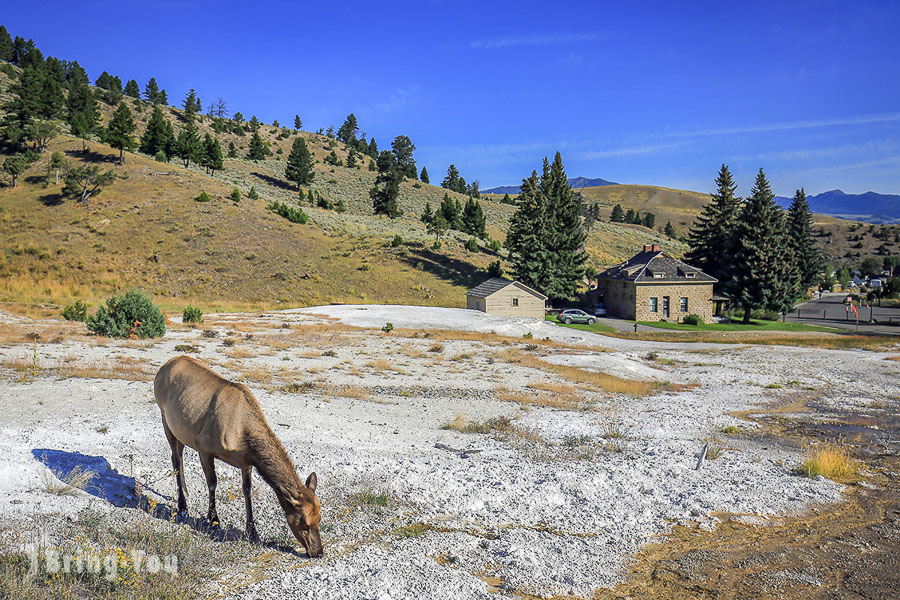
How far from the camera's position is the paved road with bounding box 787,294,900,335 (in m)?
57.0

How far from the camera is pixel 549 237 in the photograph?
66.1m

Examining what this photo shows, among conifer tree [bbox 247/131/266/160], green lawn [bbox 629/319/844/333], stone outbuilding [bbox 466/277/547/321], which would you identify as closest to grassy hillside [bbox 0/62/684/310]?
stone outbuilding [bbox 466/277/547/321]

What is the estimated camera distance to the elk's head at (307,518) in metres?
6.97

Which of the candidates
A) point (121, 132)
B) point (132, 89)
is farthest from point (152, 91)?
point (121, 132)

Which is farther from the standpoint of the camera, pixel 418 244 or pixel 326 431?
pixel 418 244

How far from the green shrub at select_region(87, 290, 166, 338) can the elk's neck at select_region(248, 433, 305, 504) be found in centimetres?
2386

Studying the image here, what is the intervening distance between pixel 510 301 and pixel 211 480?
48.2m

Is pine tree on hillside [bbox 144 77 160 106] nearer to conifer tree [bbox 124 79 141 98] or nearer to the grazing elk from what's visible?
conifer tree [bbox 124 79 141 98]

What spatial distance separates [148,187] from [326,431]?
3216 inches

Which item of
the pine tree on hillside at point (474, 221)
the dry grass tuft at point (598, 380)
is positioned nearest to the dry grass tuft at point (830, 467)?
the dry grass tuft at point (598, 380)

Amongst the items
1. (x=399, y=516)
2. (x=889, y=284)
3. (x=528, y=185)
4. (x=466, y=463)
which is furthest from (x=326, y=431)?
(x=889, y=284)

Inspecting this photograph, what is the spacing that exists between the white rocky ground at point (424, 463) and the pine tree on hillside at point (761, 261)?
118ft

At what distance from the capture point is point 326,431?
535 inches

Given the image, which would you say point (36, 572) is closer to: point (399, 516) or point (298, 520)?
point (298, 520)
